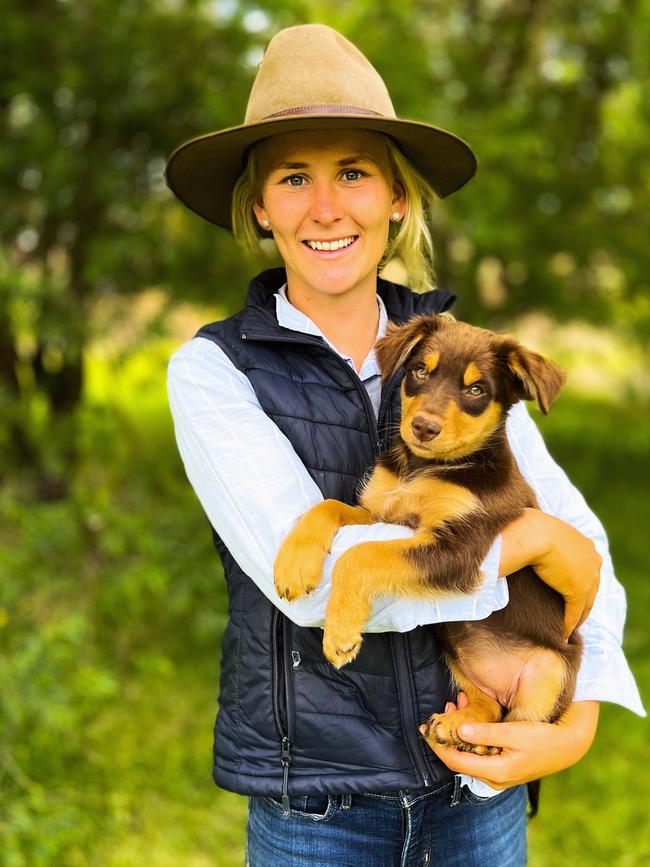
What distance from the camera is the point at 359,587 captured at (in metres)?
1.98

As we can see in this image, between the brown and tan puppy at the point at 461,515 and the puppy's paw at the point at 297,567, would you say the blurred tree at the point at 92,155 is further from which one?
the puppy's paw at the point at 297,567

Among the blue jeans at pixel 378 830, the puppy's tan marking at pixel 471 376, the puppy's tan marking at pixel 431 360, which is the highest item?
the puppy's tan marking at pixel 431 360

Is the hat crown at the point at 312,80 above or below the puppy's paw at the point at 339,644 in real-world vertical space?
above

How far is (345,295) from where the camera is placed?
7.63 ft

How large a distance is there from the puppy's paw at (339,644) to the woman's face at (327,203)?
83 cm

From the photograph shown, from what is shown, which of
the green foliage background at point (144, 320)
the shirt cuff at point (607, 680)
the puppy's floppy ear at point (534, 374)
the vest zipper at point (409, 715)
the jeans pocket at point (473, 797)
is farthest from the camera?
the green foliage background at point (144, 320)

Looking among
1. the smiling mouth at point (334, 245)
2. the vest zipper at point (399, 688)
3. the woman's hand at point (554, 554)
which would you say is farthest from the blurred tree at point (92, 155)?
the woman's hand at point (554, 554)

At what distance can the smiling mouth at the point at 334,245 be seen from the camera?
2223 mm

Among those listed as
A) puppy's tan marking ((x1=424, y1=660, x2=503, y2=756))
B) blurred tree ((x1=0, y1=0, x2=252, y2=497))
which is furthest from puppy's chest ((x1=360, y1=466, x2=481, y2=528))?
blurred tree ((x1=0, y1=0, x2=252, y2=497))

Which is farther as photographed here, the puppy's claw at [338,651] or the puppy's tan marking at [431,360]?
the puppy's tan marking at [431,360]

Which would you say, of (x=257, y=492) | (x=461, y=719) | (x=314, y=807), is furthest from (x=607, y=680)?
(x=257, y=492)

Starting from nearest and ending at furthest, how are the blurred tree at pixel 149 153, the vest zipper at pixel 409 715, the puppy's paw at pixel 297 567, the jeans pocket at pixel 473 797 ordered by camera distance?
the puppy's paw at pixel 297 567
the vest zipper at pixel 409 715
the jeans pocket at pixel 473 797
the blurred tree at pixel 149 153

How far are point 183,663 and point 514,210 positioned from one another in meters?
4.13

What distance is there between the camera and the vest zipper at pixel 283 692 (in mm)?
1972
